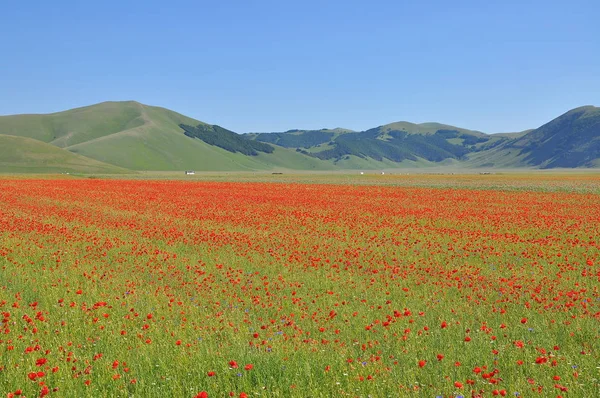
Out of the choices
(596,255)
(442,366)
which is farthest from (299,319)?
(596,255)

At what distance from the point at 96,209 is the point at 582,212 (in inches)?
1154

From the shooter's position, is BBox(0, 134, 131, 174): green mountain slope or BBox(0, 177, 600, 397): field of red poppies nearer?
BBox(0, 177, 600, 397): field of red poppies

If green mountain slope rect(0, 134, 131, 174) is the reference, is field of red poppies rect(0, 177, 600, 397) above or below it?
below

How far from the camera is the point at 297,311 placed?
30.8ft

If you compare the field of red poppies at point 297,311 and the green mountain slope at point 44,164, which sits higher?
the green mountain slope at point 44,164

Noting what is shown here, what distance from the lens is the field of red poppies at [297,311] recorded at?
6047 mm

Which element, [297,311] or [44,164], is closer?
[297,311]

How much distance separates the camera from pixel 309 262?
13922mm

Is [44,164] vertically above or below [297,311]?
above

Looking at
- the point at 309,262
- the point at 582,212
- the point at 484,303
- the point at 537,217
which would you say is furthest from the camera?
the point at 582,212

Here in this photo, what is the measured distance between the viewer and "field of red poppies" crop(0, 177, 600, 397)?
605 centimetres

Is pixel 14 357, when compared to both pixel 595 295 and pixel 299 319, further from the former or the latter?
pixel 595 295

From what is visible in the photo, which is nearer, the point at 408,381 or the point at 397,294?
the point at 408,381

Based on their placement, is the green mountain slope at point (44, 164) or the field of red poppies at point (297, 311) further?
the green mountain slope at point (44, 164)
